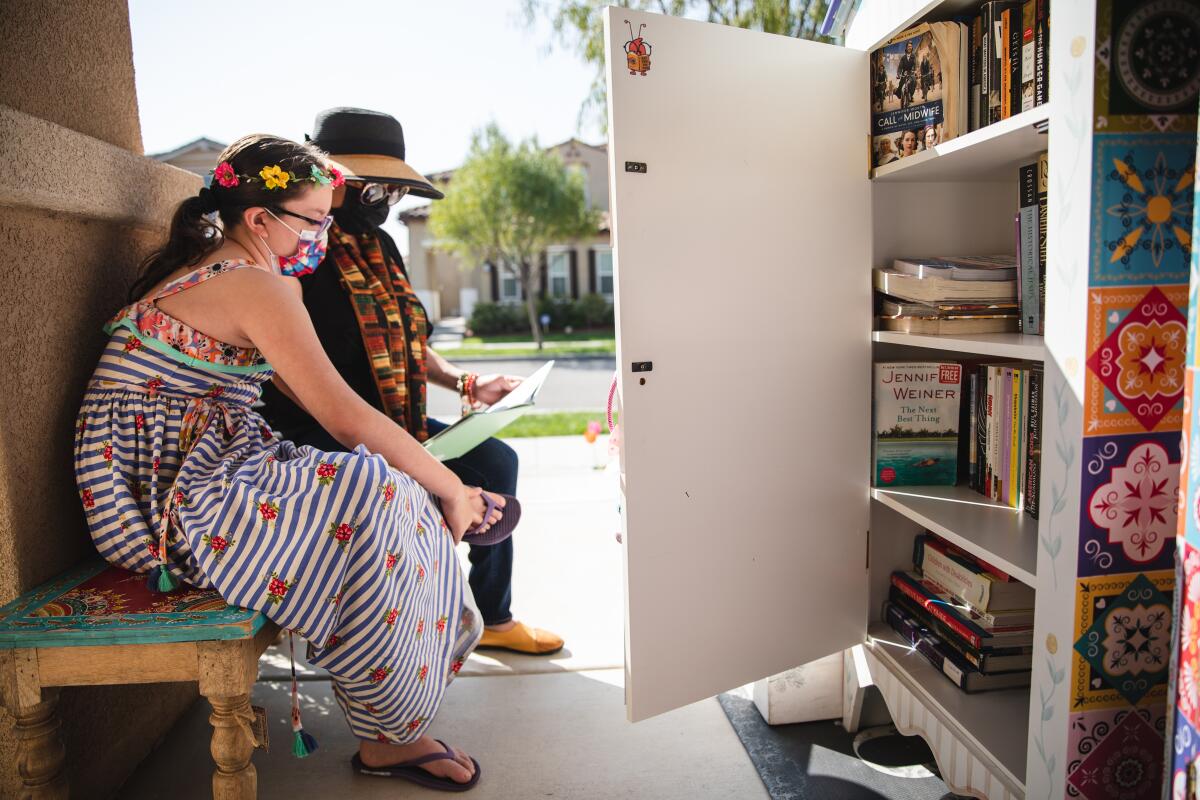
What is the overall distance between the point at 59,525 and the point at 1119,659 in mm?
2063

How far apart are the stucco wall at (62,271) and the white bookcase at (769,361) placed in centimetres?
115

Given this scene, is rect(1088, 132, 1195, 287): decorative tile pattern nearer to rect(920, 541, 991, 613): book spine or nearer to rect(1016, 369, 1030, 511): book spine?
rect(1016, 369, 1030, 511): book spine

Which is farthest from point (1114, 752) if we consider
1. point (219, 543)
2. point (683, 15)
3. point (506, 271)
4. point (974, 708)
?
point (506, 271)

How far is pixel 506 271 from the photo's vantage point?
2341 centimetres

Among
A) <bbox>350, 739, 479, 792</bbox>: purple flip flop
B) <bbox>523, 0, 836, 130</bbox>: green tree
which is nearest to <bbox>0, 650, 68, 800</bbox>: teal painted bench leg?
<bbox>350, 739, 479, 792</bbox>: purple flip flop

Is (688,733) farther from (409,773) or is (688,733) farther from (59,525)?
(59,525)

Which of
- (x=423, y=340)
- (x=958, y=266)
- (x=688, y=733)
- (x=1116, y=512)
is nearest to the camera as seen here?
(x=1116, y=512)

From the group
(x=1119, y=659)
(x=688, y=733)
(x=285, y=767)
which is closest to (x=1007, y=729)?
(x=1119, y=659)

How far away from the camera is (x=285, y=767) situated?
6.49 feet

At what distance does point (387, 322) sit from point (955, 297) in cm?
153

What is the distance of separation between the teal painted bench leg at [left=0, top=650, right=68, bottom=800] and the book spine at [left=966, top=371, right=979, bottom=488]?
2098 mm

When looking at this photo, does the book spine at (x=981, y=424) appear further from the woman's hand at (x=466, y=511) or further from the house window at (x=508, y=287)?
the house window at (x=508, y=287)

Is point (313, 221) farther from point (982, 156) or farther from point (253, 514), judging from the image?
point (982, 156)

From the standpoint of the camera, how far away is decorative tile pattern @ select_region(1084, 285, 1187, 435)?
126 centimetres
